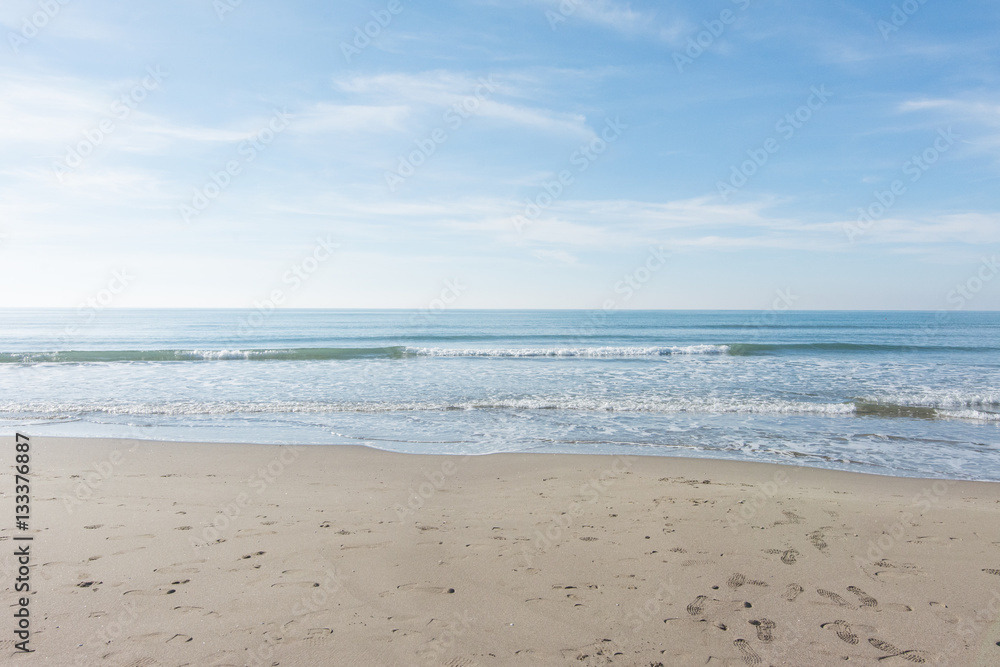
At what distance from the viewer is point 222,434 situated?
10.2m

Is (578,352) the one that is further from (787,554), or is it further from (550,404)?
(787,554)

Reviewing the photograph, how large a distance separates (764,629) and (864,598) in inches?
41.6

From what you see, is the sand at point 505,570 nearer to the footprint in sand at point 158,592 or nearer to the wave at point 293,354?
the footprint in sand at point 158,592

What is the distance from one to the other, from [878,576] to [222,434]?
34.4ft

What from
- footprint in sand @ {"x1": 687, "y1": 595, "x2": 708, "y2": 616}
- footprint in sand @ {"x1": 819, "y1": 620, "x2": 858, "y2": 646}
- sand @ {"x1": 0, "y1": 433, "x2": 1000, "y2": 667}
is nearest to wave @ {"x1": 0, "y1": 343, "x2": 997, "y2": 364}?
sand @ {"x1": 0, "y1": 433, "x2": 1000, "y2": 667}

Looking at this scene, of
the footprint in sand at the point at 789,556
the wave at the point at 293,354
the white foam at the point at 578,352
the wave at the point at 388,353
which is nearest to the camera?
the footprint in sand at the point at 789,556

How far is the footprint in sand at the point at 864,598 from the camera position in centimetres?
386

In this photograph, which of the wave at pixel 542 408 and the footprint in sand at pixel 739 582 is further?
the wave at pixel 542 408

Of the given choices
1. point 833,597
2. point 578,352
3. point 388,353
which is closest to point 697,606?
point 833,597

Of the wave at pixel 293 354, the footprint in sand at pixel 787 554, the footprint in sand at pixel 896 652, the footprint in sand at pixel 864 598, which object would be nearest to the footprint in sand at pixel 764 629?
the footprint in sand at pixel 896 652

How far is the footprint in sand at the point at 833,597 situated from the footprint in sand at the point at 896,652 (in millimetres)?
435

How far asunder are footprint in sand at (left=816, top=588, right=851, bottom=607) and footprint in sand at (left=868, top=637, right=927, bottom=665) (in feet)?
1.43

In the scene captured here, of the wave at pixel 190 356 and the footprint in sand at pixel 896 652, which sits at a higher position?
the wave at pixel 190 356

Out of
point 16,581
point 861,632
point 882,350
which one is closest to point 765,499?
point 861,632
